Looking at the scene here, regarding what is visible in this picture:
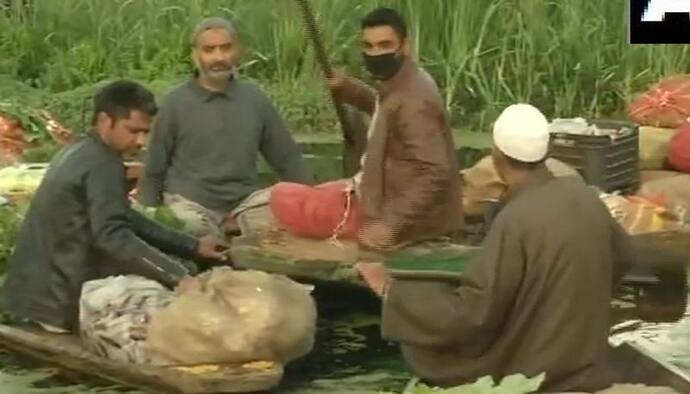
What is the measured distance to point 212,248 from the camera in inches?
254

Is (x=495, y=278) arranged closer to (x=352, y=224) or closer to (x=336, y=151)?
(x=352, y=224)

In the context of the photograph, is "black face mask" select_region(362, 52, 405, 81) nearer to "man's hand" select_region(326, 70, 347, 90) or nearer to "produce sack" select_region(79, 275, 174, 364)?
"man's hand" select_region(326, 70, 347, 90)

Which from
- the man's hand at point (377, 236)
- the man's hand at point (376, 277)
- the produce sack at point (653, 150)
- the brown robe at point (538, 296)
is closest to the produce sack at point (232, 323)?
the man's hand at point (376, 277)

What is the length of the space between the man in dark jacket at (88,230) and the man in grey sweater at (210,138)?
1088 mm

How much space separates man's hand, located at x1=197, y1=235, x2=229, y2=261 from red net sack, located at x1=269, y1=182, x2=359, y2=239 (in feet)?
1.00

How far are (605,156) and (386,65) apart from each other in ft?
6.26

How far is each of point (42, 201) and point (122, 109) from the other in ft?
1.48

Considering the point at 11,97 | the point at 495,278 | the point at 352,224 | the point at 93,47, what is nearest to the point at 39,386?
the point at 352,224

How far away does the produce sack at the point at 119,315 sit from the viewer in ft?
18.8

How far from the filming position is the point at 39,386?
5855 millimetres

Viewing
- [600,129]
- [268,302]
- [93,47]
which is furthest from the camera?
[93,47]

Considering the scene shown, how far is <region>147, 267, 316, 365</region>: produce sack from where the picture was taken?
555 cm

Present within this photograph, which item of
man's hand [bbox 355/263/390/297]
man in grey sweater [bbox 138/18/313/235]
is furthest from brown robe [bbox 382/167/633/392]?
man in grey sweater [bbox 138/18/313/235]

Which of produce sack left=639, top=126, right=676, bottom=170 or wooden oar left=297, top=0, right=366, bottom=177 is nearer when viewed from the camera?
wooden oar left=297, top=0, right=366, bottom=177
